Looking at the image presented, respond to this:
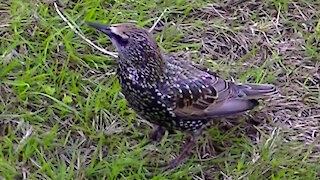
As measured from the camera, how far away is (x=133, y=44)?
350 centimetres

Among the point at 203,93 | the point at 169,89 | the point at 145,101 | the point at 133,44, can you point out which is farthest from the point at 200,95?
the point at 133,44

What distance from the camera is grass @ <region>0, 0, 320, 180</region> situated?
12.3 feet

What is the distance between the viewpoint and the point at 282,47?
4.52m

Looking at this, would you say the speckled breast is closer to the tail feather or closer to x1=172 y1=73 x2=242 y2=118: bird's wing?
x1=172 y1=73 x2=242 y2=118: bird's wing

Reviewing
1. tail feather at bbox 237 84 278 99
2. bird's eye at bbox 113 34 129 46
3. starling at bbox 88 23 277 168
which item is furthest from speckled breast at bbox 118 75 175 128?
tail feather at bbox 237 84 278 99

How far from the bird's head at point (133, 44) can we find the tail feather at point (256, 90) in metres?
0.61

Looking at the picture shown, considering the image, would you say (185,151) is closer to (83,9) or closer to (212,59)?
(212,59)

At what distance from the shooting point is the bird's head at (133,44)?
11.5 ft

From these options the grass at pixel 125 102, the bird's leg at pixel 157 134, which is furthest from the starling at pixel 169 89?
the grass at pixel 125 102

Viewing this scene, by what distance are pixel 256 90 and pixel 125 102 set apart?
26.7 inches

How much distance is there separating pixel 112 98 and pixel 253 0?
126cm

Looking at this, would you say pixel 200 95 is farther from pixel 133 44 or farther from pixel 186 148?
pixel 133 44

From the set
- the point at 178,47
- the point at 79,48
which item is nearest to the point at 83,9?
the point at 79,48

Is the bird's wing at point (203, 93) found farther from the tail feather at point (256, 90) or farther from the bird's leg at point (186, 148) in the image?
the bird's leg at point (186, 148)
